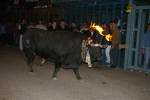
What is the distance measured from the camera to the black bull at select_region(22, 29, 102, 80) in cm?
653

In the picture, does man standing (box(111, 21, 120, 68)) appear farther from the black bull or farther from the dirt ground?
the black bull

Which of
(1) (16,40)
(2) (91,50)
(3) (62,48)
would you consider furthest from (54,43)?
(1) (16,40)

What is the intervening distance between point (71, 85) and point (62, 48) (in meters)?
1.24

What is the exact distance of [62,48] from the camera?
263 inches

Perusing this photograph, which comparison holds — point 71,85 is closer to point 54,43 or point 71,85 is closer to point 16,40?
point 54,43

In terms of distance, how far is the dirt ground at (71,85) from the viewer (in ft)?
17.6

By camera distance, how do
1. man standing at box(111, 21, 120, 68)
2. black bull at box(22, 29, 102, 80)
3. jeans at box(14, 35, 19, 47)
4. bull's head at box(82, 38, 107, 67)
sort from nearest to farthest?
A: bull's head at box(82, 38, 107, 67) → black bull at box(22, 29, 102, 80) → man standing at box(111, 21, 120, 68) → jeans at box(14, 35, 19, 47)

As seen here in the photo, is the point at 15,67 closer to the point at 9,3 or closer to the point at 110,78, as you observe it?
the point at 110,78

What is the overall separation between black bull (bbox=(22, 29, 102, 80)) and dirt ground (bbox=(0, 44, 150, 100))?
59 cm

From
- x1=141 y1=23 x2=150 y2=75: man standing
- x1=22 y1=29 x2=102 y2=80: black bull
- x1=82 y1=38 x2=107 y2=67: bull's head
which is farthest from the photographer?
x1=141 y1=23 x2=150 y2=75: man standing

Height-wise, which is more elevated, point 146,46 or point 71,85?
point 146,46

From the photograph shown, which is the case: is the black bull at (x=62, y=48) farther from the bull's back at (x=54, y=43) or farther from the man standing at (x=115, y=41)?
the man standing at (x=115, y=41)

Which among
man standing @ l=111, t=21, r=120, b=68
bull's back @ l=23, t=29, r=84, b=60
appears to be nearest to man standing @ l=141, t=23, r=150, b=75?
man standing @ l=111, t=21, r=120, b=68

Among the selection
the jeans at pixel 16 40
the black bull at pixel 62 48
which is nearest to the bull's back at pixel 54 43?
the black bull at pixel 62 48
